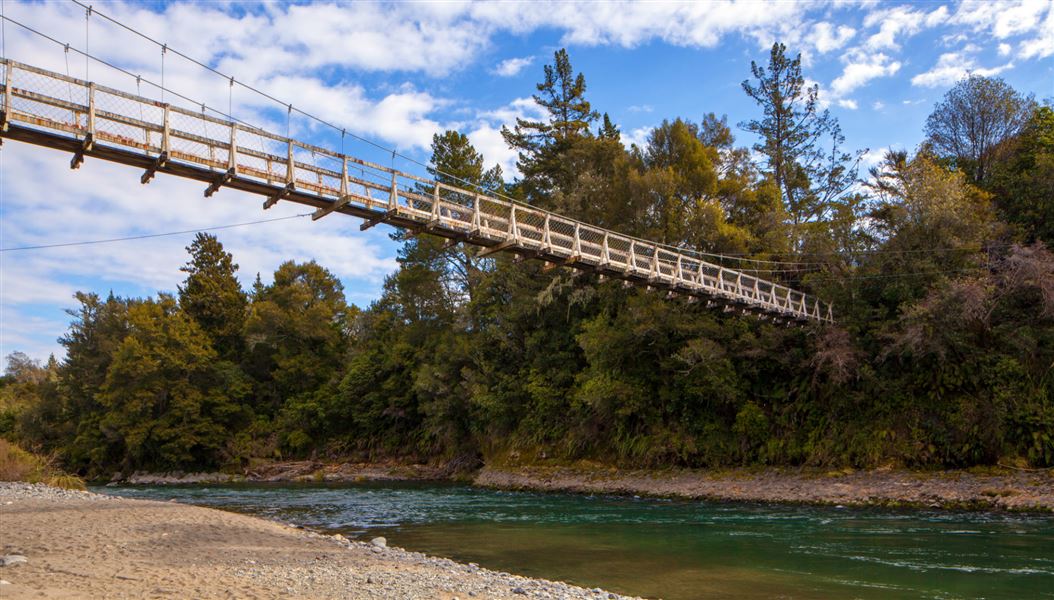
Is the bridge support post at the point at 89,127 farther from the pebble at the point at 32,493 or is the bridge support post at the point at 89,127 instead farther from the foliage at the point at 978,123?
the foliage at the point at 978,123

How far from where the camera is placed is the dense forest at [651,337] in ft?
72.8

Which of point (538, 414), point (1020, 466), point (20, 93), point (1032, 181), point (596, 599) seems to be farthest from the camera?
point (538, 414)

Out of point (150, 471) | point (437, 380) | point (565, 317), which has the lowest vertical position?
point (150, 471)

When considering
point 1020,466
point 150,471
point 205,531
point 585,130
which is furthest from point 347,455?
point 1020,466

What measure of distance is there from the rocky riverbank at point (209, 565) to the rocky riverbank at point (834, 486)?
13.5 meters

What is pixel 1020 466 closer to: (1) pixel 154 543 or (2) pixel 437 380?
(1) pixel 154 543

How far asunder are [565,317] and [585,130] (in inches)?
605

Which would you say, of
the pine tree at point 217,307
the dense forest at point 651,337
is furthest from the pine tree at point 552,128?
the pine tree at point 217,307

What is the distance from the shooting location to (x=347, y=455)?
43.3 metres

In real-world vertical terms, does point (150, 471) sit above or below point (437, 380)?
below

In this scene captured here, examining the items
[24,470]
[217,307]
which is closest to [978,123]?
[24,470]

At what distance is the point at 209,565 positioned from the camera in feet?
31.3

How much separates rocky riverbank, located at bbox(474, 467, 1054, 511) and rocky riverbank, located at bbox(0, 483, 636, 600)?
530 inches

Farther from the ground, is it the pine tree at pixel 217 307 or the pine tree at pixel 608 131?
the pine tree at pixel 608 131
